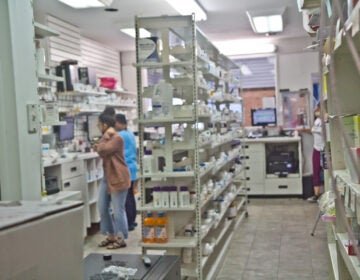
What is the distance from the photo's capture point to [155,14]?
23.2ft

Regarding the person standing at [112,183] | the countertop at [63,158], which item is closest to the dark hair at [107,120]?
the person standing at [112,183]

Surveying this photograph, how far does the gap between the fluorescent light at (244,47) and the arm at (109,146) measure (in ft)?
15.7

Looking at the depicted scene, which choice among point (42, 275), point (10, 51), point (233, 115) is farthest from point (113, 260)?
point (233, 115)

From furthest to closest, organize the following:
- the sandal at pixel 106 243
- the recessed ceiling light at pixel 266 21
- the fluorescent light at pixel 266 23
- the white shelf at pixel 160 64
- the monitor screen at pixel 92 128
Answer: the monitor screen at pixel 92 128, the fluorescent light at pixel 266 23, the recessed ceiling light at pixel 266 21, the sandal at pixel 106 243, the white shelf at pixel 160 64

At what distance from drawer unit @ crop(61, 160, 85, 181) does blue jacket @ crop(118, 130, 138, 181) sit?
23.4 inches

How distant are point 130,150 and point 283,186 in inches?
146

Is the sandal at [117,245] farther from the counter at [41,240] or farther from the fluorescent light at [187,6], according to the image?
the counter at [41,240]

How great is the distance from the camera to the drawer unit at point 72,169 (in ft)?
18.2

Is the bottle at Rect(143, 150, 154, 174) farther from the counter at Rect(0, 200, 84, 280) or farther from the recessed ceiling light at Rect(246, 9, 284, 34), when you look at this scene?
the recessed ceiling light at Rect(246, 9, 284, 34)

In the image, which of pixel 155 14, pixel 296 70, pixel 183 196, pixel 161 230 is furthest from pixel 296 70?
→ pixel 161 230

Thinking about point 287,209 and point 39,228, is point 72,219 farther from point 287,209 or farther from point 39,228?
point 287,209

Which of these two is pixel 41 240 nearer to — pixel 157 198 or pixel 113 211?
pixel 157 198

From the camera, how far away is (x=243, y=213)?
23.5 feet

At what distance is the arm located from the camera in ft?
17.5
